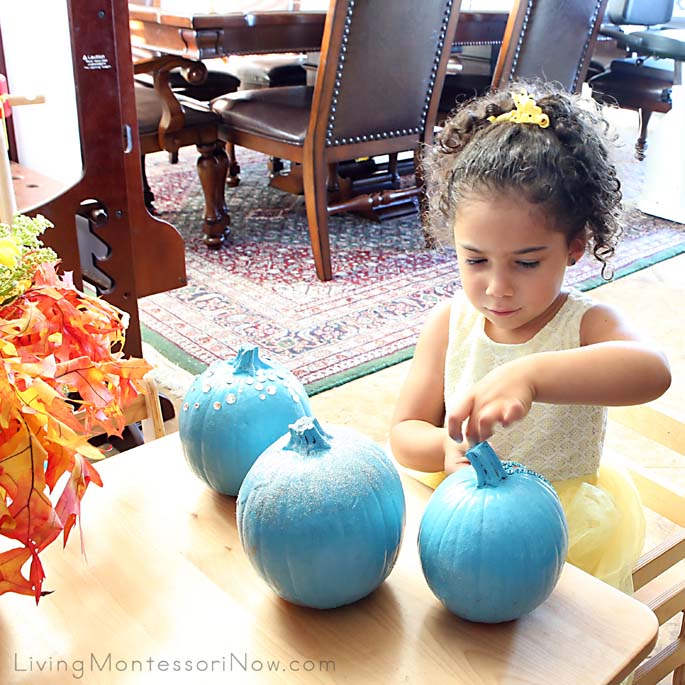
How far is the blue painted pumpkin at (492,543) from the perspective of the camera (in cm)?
66

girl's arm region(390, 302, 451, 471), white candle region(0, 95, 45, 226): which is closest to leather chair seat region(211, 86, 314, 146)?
girl's arm region(390, 302, 451, 471)

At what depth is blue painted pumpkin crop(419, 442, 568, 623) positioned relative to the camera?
25.8 inches

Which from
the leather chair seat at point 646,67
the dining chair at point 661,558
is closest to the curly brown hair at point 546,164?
the dining chair at point 661,558

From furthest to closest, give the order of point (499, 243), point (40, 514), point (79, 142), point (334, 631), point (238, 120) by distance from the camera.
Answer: point (238, 120)
point (79, 142)
point (499, 243)
point (334, 631)
point (40, 514)

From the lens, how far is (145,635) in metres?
0.69

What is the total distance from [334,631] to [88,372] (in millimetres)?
293

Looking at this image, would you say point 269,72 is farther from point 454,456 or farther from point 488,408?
point 488,408

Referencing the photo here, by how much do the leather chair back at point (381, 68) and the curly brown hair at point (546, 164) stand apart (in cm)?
158

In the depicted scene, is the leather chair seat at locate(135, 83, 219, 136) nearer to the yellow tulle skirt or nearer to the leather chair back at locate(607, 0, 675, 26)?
the yellow tulle skirt

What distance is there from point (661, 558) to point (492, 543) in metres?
0.48

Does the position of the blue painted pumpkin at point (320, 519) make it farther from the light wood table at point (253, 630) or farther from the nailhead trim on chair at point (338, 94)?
the nailhead trim on chair at point (338, 94)

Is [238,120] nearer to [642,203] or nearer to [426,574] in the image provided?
[642,203]

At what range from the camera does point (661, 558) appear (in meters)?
1.03

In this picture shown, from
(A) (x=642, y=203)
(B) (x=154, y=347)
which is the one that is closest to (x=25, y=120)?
(B) (x=154, y=347)
